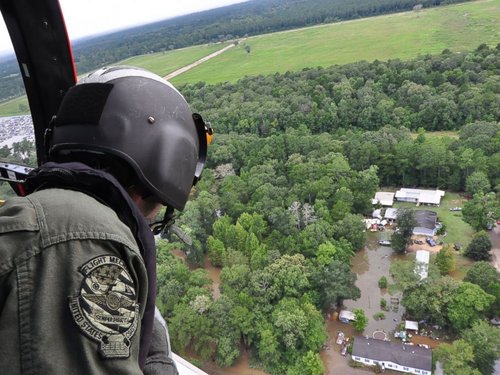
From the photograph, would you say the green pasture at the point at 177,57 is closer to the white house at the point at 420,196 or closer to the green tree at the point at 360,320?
the white house at the point at 420,196

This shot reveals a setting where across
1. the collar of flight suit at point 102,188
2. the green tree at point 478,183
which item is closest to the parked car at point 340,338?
the green tree at point 478,183

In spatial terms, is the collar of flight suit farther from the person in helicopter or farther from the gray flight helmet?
the gray flight helmet

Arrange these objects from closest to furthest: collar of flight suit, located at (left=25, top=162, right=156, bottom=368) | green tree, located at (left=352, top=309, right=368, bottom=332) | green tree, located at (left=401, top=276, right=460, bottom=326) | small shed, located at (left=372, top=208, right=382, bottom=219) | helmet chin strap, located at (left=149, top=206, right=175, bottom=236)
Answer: collar of flight suit, located at (left=25, top=162, right=156, bottom=368)
helmet chin strap, located at (left=149, top=206, right=175, bottom=236)
green tree, located at (left=401, top=276, right=460, bottom=326)
green tree, located at (left=352, top=309, right=368, bottom=332)
small shed, located at (left=372, top=208, right=382, bottom=219)

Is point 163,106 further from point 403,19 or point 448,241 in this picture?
point 403,19

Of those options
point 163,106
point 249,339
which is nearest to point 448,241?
point 249,339

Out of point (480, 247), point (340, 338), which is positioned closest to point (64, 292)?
point (340, 338)

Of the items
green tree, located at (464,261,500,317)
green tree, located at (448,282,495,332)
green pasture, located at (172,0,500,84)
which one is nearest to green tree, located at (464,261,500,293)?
green tree, located at (464,261,500,317)
